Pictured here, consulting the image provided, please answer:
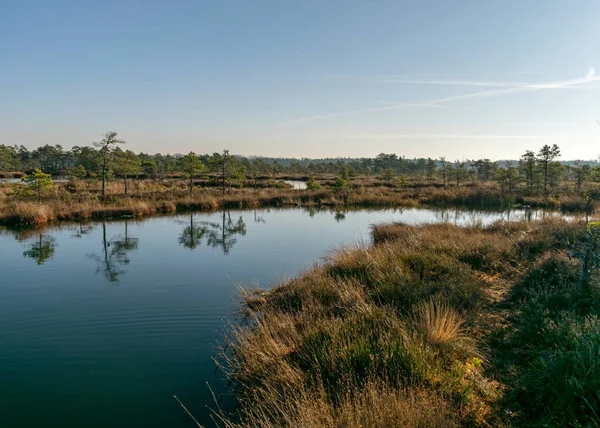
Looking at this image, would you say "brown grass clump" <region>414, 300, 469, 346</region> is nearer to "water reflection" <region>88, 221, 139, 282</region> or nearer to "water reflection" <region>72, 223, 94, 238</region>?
"water reflection" <region>88, 221, 139, 282</region>

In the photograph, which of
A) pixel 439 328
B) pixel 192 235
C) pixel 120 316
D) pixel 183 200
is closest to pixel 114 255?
pixel 192 235

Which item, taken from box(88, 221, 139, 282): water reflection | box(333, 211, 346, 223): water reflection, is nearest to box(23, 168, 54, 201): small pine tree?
box(88, 221, 139, 282): water reflection

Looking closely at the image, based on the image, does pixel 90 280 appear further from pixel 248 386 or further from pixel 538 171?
pixel 538 171

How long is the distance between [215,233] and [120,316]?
11.4m

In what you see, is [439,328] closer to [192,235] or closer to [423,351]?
[423,351]

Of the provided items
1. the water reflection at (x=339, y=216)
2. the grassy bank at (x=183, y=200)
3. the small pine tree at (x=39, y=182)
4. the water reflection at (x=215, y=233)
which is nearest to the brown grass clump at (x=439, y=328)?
the water reflection at (x=215, y=233)

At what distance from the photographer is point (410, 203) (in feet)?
114

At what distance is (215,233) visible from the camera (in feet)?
65.4

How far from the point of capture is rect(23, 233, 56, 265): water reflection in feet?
45.4

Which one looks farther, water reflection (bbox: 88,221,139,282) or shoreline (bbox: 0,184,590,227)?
shoreline (bbox: 0,184,590,227)

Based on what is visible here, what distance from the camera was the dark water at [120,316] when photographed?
5523 millimetres

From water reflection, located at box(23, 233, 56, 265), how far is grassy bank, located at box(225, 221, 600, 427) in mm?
9673

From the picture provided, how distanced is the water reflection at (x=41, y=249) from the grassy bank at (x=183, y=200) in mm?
4497

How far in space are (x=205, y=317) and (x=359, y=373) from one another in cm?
504
